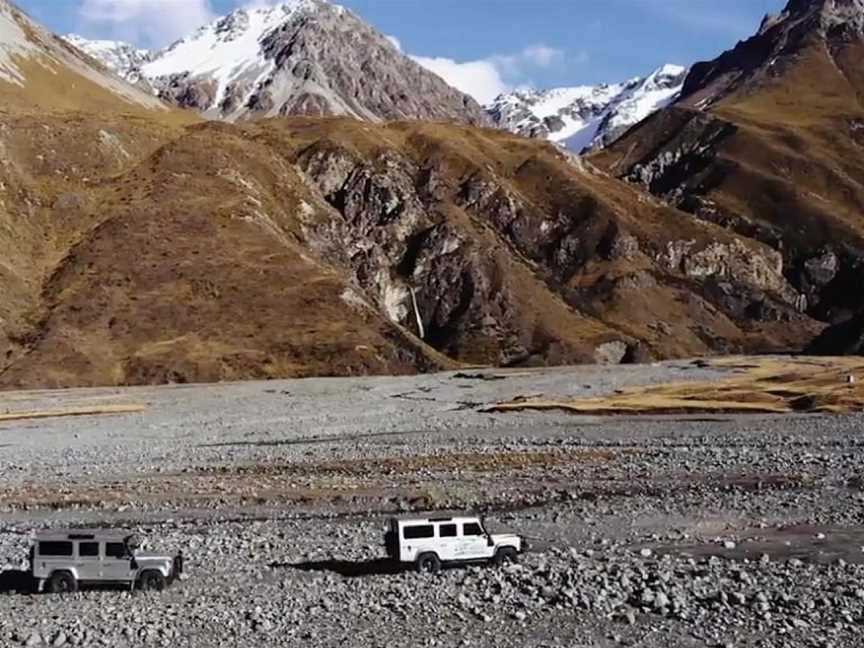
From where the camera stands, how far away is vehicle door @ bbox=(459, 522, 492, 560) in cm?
2794

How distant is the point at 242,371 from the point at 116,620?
11267 centimetres

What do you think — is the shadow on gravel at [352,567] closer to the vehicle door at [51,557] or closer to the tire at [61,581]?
the tire at [61,581]

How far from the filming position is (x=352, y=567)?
30109mm

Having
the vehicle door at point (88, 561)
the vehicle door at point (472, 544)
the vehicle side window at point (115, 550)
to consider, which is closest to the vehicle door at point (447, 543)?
the vehicle door at point (472, 544)

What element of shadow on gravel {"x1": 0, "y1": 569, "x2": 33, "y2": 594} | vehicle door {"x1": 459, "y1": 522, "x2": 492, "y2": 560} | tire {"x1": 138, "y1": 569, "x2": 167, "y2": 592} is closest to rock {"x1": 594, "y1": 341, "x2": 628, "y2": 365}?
vehicle door {"x1": 459, "y1": 522, "x2": 492, "y2": 560}

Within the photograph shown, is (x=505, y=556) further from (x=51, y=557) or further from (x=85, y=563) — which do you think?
(x=51, y=557)

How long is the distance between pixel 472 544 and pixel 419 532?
137cm

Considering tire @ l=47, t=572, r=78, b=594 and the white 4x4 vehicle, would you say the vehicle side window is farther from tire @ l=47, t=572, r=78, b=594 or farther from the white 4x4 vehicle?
the white 4x4 vehicle

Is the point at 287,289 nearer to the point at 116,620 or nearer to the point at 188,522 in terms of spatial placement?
the point at 188,522

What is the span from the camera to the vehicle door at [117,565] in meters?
27.0

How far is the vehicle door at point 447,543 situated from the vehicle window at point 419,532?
0.24 m

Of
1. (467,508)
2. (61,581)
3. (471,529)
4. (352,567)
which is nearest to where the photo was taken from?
(61,581)

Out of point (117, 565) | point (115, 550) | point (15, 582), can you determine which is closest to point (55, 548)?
point (115, 550)

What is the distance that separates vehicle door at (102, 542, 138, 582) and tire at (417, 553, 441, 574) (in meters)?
7.00
